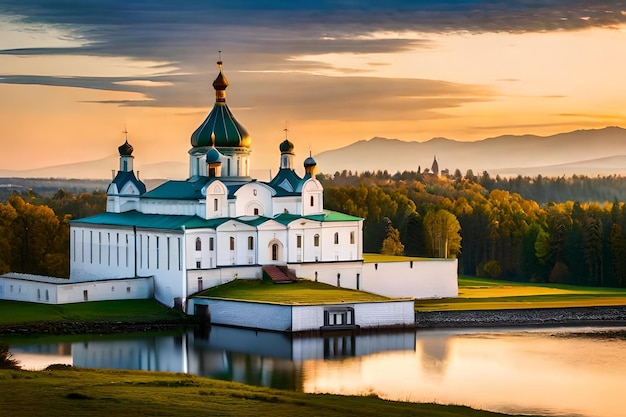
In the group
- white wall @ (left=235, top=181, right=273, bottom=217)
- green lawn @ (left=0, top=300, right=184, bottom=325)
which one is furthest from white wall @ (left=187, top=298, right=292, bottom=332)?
white wall @ (left=235, top=181, right=273, bottom=217)

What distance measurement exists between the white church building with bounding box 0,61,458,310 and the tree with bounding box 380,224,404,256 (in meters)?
15.0

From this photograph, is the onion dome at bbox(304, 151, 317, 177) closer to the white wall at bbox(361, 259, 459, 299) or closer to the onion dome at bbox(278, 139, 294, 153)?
the onion dome at bbox(278, 139, 294, 153)

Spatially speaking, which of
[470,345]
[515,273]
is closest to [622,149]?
[515,273]

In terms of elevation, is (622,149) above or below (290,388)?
above

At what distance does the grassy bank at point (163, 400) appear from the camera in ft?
106

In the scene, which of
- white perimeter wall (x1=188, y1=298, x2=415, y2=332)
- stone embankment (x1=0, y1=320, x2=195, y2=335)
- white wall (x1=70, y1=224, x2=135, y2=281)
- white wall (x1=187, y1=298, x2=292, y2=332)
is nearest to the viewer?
stone embankment (x1=0, y1=320, x2=195, y2=335)

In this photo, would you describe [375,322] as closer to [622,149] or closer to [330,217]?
[330,217]

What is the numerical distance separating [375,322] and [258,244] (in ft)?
28.7

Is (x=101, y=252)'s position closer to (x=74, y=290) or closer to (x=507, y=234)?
(x=74, y=290)

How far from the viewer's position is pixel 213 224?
62.6 metres

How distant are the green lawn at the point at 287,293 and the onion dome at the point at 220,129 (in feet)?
31.0

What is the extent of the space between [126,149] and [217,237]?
10360 mm

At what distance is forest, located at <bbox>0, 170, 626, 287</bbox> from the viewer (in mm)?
73000

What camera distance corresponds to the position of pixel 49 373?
3866 cm
